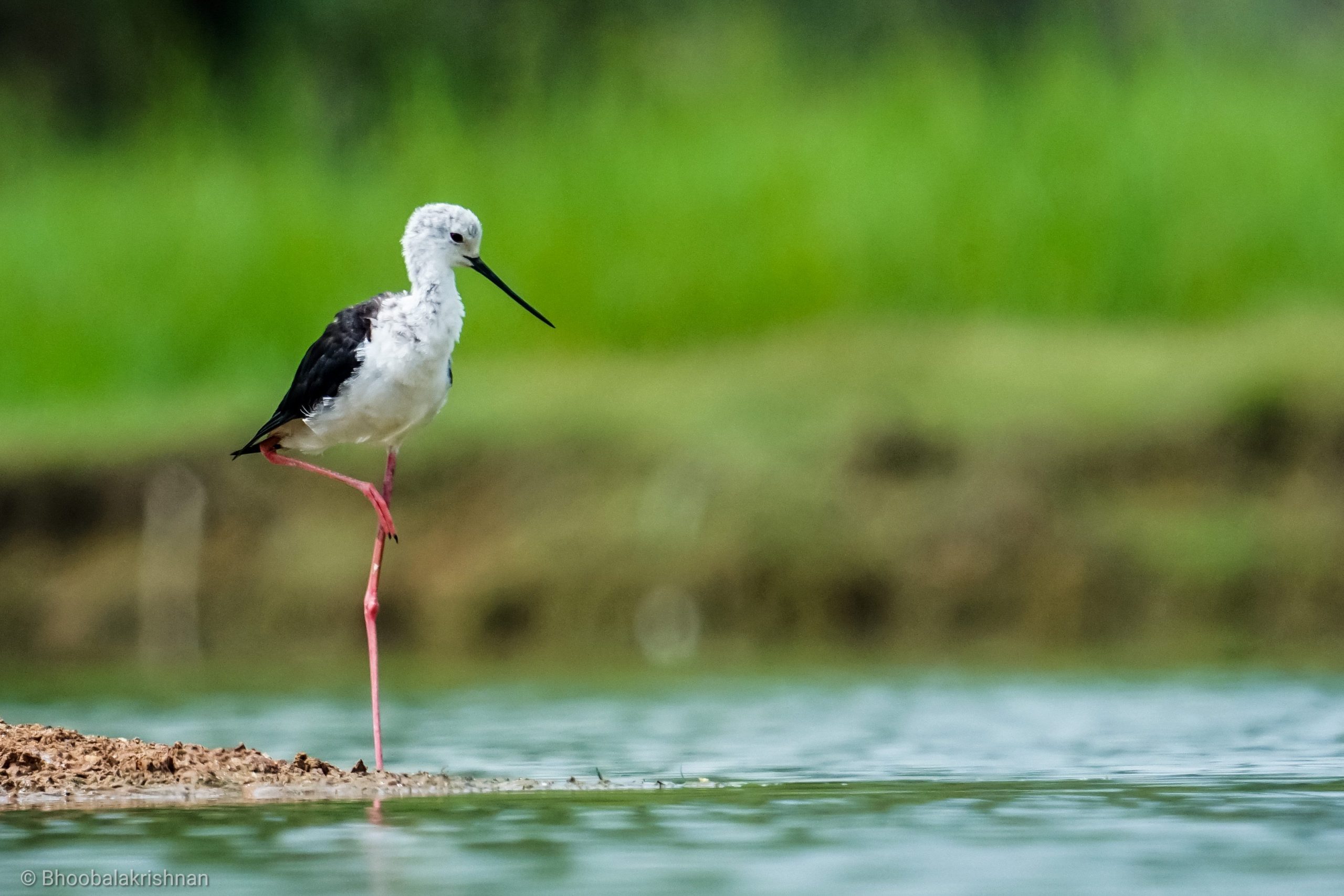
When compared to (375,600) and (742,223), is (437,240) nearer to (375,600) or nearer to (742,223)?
(375,600)

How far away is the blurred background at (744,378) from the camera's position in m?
12.4

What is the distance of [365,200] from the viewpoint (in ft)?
52.0

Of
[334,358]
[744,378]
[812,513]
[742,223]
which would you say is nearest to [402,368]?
[334,358]

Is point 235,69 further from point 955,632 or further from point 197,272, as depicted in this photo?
point 955,632

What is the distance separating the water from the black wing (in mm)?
1352

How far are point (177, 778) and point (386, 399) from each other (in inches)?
57.2

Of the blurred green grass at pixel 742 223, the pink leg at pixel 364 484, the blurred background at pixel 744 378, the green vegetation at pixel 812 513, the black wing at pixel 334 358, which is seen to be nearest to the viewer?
the black wing at pixel 334 358

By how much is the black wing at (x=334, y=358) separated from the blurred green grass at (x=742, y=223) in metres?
6.26

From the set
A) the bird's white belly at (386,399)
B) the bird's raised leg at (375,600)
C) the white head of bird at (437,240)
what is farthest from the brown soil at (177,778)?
the white head of bird at (437,240)

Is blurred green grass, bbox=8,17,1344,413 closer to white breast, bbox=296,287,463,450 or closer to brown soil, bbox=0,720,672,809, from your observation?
white breast, bbox=296,287,463,450

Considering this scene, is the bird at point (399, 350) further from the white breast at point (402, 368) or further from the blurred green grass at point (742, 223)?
the blurred green grass at point (742, 223)

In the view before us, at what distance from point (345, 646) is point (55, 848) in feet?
23.7

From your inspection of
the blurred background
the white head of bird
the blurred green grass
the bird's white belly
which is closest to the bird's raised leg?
the bird's white belly

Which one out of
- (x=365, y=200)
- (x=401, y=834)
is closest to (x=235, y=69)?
(x=365, y=200)
